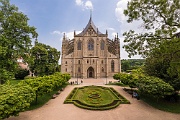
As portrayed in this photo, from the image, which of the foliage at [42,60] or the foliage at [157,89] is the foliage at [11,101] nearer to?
the foliage at [157,89]

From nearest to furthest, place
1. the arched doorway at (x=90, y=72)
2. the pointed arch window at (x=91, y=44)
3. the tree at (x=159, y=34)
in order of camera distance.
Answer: the tree at (x=159, y=34), the pointed arch window at (x=91, y=44), the arched doorway at (x=90, y=72)

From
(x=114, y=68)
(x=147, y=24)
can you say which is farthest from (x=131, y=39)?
(x=114, y=68)

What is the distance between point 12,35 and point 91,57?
3394cm

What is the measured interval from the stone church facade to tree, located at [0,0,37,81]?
3185 cm

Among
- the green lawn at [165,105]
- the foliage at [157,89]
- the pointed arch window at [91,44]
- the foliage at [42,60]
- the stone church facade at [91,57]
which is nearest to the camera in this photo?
the foliage at [157,89]

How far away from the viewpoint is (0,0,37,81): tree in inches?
672

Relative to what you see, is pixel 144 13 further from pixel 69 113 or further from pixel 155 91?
pixel 69 113

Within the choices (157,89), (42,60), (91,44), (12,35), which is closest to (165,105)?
(157,89)

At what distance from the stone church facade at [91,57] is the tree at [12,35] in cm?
3185

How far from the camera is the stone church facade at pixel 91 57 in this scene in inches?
1970

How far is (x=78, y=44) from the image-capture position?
5166 centimetres

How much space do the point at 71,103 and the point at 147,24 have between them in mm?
13988

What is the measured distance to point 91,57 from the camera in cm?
5003

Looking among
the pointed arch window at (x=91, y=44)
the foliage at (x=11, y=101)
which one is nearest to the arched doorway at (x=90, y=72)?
the pointed arch window at (x=91, y=44)
